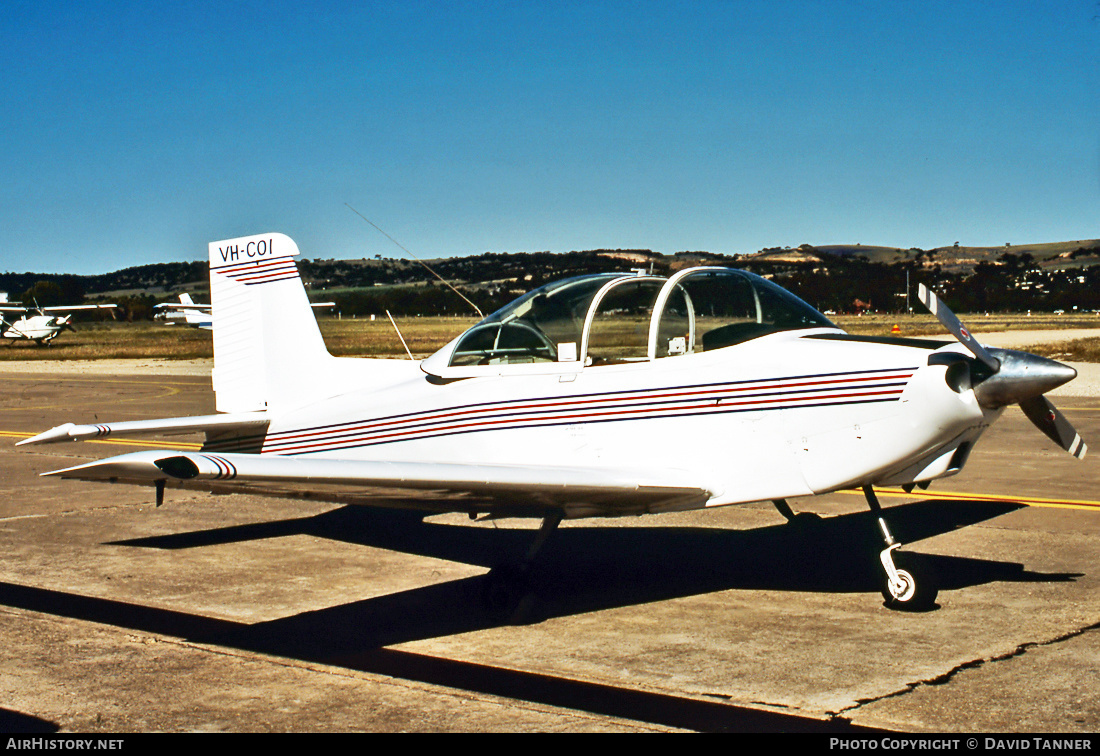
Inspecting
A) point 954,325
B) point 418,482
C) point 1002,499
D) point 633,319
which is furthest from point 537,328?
point 1002,499

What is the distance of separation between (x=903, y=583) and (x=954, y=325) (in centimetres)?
158

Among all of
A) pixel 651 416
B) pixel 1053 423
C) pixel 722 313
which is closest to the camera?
pixel 1053 423

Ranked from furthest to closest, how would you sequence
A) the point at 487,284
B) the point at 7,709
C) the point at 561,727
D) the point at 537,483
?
the point at 487,284 → the point at 537,483 → the point at 7,709 → the point at 561,727

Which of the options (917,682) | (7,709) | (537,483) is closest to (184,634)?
(7,709)

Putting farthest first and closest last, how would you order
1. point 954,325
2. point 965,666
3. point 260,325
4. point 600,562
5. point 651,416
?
point 260,325
point 600,562
point 651,416
point 954,325
point 965,666

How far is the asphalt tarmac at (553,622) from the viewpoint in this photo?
4.46m

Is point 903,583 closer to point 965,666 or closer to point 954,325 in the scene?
point 965,666

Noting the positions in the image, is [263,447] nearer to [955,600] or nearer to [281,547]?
[281,547]

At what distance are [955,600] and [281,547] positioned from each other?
506 cm

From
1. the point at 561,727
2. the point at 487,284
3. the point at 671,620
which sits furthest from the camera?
the point at 487,284

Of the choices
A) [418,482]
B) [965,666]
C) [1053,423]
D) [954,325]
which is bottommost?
[965,666]

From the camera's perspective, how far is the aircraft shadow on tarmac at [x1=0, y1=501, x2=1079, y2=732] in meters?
4.75

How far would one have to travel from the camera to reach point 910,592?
600cm

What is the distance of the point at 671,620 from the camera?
19.6 ft
